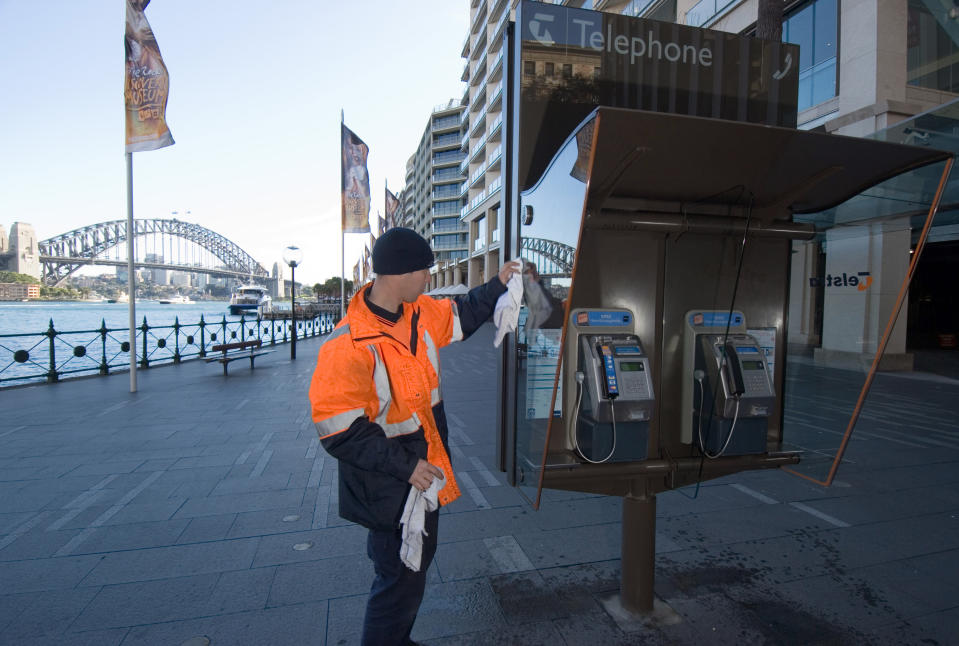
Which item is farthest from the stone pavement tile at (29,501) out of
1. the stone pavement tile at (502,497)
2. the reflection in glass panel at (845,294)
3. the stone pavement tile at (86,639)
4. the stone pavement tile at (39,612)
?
the reflection in glass panel at (845,294)

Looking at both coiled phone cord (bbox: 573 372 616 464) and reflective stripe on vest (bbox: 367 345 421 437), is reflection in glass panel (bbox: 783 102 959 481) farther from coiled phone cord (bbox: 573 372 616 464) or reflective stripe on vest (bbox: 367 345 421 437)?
reflective stripe on vest (bbox: 367 345 421 437)

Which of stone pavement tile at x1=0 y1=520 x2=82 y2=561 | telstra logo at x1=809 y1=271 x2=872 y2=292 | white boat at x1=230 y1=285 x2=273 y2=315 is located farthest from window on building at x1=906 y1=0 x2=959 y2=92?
white boat at x1=230 y1=285 x2=273 y2=315

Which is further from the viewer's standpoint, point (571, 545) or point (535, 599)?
point (571, 545)

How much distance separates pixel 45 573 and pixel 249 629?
1525 millimetres

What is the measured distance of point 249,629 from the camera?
2590 millimetres

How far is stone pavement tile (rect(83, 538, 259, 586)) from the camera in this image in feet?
10.2

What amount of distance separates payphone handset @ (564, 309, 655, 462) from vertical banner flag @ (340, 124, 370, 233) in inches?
662

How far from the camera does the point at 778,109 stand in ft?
10.4

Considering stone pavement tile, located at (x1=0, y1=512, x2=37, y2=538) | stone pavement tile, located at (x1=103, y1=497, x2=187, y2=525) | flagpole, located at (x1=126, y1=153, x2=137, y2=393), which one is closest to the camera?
stone pavement tile, located at (x1=0, y1=512, x2=37, y2=538)

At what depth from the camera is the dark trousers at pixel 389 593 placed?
2.10 meters

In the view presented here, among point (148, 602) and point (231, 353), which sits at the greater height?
point (231, 353)

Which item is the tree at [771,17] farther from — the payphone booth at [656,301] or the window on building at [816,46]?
the window on building at [816,46]

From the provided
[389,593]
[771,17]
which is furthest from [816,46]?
[389,593]

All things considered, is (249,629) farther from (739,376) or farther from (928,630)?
(928,630)
